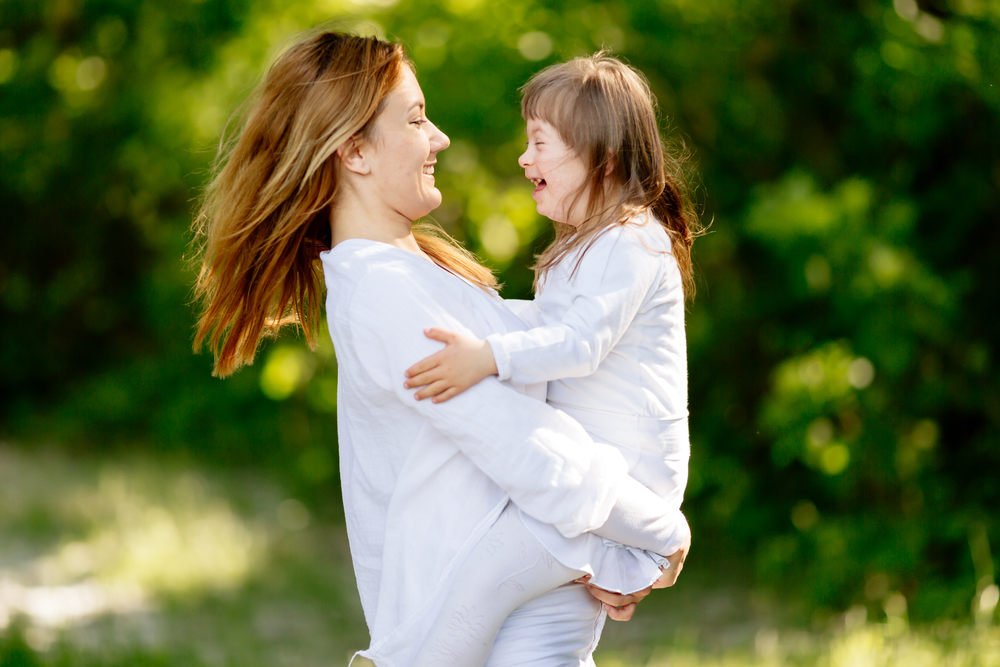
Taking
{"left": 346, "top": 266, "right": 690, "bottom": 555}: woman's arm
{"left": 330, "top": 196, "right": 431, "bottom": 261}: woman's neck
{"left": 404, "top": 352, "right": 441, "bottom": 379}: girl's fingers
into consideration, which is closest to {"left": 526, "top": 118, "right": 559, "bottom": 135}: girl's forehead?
{"left": 330, "top": 196, "right": 431, "bottom": 261}: woman's neck

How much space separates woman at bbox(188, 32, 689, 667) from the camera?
4.96 feet

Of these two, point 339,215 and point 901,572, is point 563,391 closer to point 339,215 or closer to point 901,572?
point 339,215

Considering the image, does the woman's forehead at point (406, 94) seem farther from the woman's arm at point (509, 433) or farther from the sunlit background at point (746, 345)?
the sunlit background at point (746, 345)

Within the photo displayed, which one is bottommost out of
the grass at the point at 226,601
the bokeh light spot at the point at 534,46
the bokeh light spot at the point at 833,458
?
the grass at the point at 226,601

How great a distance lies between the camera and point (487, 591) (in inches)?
59.6

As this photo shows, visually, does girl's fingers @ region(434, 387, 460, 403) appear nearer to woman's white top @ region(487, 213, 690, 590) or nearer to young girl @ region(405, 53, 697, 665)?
young girl @ region(405, 53, 697, 665)

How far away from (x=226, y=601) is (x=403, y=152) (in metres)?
4.69

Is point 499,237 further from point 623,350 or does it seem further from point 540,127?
point 623,350

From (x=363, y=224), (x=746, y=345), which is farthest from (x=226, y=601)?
(x=363, y=224)

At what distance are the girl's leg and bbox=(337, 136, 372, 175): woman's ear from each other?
699 millimetres

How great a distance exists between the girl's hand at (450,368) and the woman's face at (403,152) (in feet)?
Result: 1.19

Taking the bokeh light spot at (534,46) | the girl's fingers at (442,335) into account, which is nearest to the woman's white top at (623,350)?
the girl's fingers at (442,335)

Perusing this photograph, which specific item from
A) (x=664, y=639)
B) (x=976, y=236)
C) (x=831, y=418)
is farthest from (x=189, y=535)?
(x=976, y=236)

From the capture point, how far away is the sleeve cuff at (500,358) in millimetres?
1533
